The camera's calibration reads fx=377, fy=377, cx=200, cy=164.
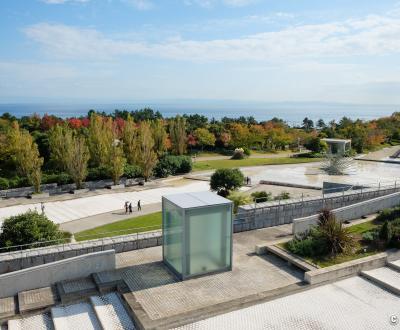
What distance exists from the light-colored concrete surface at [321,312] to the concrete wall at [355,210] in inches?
152

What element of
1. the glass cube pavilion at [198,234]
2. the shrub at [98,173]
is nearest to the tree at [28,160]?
the shrub at [98,173]

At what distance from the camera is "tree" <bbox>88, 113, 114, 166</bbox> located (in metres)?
37.3

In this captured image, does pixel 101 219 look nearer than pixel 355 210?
No

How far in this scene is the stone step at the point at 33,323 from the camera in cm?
992

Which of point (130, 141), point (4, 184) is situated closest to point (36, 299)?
point (4, 184)

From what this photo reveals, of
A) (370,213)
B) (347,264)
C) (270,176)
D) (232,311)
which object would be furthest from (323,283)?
(270,176)

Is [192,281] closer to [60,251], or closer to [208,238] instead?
[208,238]

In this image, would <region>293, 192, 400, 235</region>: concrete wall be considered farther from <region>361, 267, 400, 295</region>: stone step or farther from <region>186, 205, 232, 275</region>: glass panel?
<region>186, 205, 232, 275</region>: glass panel

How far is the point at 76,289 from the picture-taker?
11578 millimetres

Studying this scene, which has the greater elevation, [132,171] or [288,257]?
[288,257]

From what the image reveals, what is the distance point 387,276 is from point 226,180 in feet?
46.9

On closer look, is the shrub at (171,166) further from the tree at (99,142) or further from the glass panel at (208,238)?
the glass panel at (208,238)

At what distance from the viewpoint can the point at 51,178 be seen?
3444cm

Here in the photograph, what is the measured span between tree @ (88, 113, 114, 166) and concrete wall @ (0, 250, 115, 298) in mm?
24800
